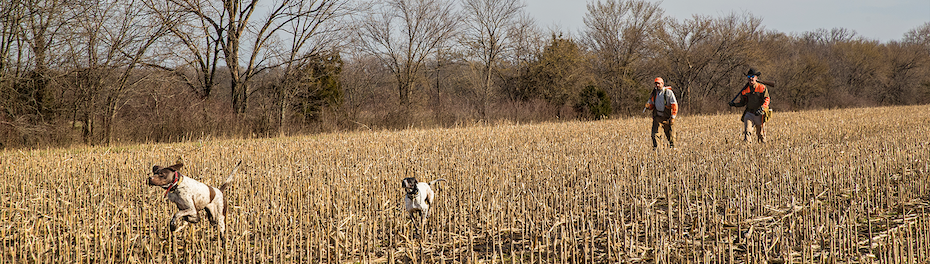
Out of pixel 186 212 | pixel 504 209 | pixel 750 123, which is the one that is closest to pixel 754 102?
pixel 750 123

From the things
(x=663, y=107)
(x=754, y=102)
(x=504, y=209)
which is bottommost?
(x=504, y=209)

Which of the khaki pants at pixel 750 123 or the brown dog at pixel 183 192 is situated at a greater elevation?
the khaki pants at pixel 750 123

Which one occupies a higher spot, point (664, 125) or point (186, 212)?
point (664, 125)

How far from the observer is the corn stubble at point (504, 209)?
3.86 metres

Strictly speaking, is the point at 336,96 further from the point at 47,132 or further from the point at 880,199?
the point at 880,199

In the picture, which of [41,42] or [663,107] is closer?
[663,107]

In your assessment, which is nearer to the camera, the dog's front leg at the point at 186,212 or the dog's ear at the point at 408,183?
the dog's front leg at the point at 186,212

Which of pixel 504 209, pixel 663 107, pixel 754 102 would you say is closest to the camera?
pixel 504 209

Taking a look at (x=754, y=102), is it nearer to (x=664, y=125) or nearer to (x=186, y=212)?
(x=664, y=125)

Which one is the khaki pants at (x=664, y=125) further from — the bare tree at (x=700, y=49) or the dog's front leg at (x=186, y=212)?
the bare tree at (x=700, y=49)

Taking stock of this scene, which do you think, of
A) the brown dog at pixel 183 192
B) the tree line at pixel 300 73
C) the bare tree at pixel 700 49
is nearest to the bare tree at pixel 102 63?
the tree line at pixel 300 73

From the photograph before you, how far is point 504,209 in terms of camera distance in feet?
16.6

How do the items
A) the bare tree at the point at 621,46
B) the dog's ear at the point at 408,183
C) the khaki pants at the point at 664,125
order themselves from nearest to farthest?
the dog's ear at the point at 408,183
the khaki pants at the point at 664,125
the bare tree at the point at 621,46

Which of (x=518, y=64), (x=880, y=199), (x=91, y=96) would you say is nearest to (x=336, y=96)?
(x=91, y=96)
